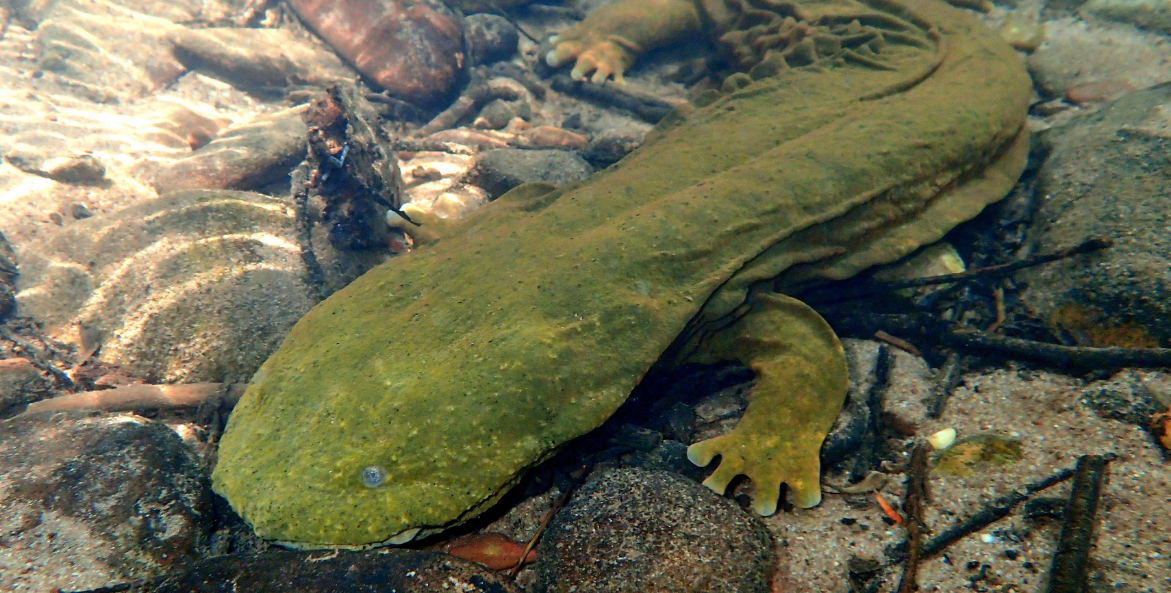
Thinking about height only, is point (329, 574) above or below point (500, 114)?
above

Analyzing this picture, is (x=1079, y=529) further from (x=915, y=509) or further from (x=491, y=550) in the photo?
(x=491, y=550)

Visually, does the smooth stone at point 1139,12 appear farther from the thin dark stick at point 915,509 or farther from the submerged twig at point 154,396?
Result: the submerged twig at point 154,396

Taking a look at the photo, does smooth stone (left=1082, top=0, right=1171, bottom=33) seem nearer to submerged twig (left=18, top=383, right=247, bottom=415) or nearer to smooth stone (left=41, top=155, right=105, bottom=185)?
submerged twig (left=18, top=383, right=247, bottom=415)

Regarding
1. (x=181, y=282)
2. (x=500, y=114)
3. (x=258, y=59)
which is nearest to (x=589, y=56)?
(x=500, y=114)

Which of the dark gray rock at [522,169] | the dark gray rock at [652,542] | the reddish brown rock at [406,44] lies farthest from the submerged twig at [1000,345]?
the reddish brown rock at [406,44]

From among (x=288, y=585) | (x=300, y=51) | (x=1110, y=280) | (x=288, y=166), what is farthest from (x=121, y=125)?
(x=1110, y=280)
